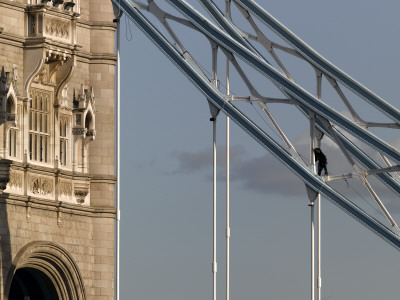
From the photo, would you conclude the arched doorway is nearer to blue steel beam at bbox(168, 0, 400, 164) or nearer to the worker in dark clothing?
blue steel beam at bbox(168, 0, 400, 164)

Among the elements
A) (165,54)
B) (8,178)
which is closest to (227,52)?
(165,54)

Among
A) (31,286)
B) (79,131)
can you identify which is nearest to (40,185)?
(79,131)

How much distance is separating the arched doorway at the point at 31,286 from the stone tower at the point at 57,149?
0.03 meters

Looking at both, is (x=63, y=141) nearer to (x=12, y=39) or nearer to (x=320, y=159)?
(x=12, y=39)

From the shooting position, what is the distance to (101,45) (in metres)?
60.8

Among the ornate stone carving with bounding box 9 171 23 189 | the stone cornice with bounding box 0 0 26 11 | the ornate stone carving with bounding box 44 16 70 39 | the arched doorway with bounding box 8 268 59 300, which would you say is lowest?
the arched doorway with bounding box 8 268 59 300

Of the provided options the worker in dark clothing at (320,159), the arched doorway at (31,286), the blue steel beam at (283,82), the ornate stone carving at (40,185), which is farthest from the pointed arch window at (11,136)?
the worker in dark clothing at (320,159)

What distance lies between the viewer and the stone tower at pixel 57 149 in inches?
2267

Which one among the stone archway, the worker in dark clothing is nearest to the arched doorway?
the stone archway

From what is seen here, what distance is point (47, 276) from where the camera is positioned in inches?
2338

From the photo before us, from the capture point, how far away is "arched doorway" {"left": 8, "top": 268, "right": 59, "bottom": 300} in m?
59.6

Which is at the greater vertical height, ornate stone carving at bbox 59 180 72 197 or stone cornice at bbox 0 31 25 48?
stone cornice at bbox 0 31 25 48

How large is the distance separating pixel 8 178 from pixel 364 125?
8617 millimetres

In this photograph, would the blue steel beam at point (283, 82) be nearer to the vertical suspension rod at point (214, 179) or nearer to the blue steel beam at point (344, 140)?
the vertical suspension rod at point (214, 179)
